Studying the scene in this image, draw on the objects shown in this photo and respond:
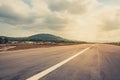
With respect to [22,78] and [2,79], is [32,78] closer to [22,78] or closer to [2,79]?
[22,78]

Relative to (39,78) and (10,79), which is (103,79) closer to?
(39,78)

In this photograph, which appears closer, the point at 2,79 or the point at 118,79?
the point at 2,79

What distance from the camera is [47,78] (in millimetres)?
6363

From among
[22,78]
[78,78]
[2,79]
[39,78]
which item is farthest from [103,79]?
[2,79]

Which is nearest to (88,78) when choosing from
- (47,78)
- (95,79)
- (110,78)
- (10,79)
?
(95,79)

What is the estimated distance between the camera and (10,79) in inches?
232

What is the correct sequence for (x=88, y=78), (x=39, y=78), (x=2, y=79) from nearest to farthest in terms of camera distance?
1. (x=2, y=79)
2. (x=39, y=78)
3. (x=88, y=78)

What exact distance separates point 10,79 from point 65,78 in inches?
59.9

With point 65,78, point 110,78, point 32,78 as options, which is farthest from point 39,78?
point 110,78

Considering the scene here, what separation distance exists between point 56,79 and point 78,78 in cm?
74

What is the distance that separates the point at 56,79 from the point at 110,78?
1658 millimetres

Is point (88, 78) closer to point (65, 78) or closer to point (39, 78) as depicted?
point (65, 78)

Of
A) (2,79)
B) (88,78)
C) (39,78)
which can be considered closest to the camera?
(2,79)

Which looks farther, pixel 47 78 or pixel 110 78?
pixel 110 78
